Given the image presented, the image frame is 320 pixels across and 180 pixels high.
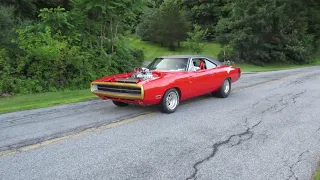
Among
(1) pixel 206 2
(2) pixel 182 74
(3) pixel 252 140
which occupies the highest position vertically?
(1) pixel 206 2

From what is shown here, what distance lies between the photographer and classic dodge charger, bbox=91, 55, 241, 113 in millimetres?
7012

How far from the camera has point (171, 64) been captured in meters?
8.59

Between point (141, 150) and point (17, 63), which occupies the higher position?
point (17, 63)

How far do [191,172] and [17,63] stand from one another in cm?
1039

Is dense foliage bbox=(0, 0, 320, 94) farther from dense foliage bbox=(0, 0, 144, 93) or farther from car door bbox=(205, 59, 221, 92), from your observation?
car door bbox=(205, 59, 221, 92)

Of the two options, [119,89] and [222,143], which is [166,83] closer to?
[119,89]

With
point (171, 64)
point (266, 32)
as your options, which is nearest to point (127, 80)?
point (171, 64)

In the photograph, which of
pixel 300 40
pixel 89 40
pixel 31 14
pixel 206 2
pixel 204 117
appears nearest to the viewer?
pixel 204 117

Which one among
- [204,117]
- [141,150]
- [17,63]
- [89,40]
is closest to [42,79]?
[17,63]

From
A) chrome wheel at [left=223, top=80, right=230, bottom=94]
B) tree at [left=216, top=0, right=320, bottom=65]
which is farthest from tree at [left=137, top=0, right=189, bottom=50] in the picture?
chrome wheel at [left=223, top=80, right=230, bottom=94]

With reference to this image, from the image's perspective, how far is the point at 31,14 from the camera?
61.2 ft

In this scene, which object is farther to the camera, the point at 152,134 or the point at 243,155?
the point at 152,134

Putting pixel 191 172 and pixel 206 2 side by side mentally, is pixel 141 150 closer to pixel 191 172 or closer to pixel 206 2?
pixel 191 172

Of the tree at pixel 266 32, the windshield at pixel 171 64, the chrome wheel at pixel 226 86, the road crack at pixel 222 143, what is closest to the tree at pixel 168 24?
the tree at pixel 266 32
